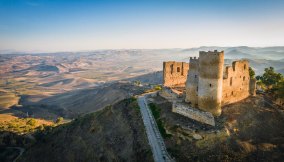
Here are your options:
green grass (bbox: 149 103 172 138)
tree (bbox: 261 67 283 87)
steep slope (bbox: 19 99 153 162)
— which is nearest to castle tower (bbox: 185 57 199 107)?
green grass (bbox: 149 103 172 138)

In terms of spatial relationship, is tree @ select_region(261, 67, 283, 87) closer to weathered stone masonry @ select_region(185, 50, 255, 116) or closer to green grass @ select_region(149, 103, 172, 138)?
weathered stone masonry @ select_region(185, 50, 255, 116)

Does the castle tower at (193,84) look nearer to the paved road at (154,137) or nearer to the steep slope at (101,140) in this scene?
the paved road at (154,137)

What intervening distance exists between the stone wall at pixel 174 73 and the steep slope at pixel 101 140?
9.84 meters

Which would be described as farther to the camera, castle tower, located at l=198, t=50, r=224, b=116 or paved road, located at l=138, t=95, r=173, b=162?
castle tower, located at l=198, t=50, r=224, b=116

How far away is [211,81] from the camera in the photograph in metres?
34.0

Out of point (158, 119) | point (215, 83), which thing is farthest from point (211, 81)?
point (158, 119)

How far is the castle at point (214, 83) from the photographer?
33.7 m

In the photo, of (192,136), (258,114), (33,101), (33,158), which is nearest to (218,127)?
(192,136)

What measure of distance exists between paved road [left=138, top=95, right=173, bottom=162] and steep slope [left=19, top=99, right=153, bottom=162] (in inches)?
30.1

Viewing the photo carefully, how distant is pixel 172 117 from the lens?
36.5 m

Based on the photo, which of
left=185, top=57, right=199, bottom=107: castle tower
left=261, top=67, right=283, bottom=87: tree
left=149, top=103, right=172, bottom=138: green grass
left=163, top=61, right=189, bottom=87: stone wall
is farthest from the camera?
left=261, top=67, right=283, bottom=87: tree

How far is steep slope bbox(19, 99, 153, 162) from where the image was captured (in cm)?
3433

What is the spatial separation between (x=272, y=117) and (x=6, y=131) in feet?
244

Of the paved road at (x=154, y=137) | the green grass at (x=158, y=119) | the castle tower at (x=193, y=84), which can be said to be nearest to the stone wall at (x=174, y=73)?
the paved road at (x=154, y=137)
